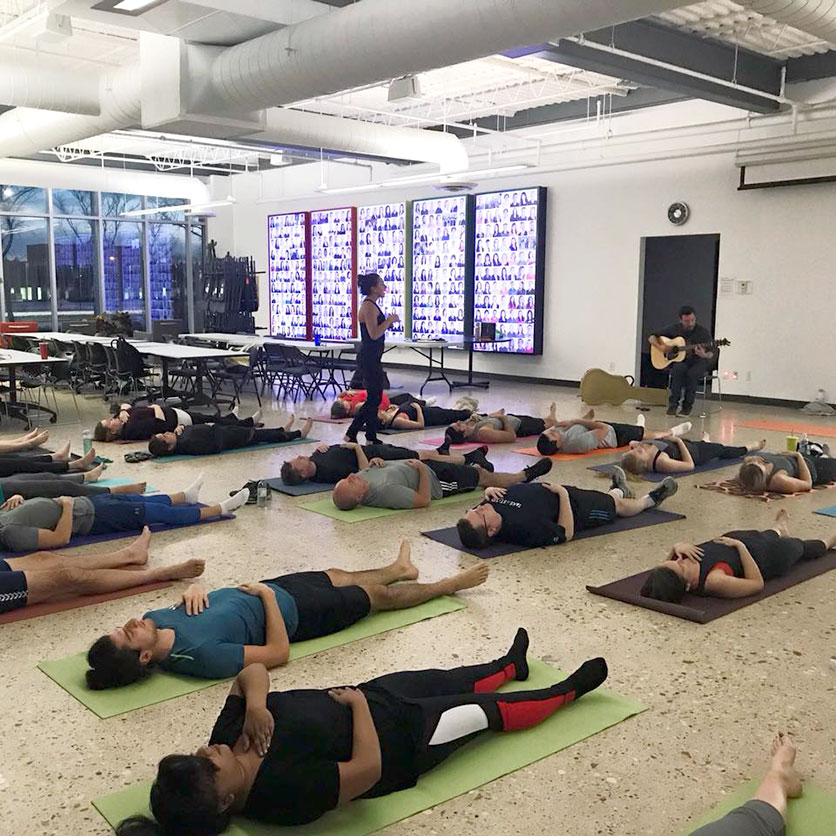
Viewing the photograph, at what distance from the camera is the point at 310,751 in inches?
87.8

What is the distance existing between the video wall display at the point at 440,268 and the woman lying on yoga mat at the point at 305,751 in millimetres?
11185

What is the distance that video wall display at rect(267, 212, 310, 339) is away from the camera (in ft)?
53.2

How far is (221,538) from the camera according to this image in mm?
4902

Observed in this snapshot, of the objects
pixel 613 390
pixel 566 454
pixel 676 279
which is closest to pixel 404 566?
pixel 566 454

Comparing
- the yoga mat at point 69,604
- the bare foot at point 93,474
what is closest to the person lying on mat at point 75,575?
the yoga mat at point 69,604

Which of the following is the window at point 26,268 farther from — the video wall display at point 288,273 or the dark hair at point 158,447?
the dark hair at point 158,447

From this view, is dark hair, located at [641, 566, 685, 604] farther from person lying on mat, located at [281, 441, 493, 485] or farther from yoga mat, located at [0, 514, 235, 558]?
yoga mat, located at [0, 514, 235, 558]

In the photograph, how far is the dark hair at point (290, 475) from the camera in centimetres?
595

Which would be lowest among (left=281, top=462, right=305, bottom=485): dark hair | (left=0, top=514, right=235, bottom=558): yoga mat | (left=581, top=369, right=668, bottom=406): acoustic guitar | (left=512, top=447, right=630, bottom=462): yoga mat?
(left=0, top=514, right=235, bottom=558): yoga mat

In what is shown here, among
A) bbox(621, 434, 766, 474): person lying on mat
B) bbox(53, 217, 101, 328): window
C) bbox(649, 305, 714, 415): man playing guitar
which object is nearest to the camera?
bbox(621, 434, 766, 474): person lying on mat

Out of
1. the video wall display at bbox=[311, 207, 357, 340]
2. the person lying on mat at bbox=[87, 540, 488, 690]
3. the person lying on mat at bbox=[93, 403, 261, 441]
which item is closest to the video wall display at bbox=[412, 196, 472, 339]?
the video wall display at bbox=[311, 207, 357, 340]

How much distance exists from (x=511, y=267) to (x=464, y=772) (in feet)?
35.5

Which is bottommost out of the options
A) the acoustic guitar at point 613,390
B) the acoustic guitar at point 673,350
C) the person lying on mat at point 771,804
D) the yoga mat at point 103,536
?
the yoga mat at point 103,536

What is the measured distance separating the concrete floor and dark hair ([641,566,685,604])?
0.11 metres
